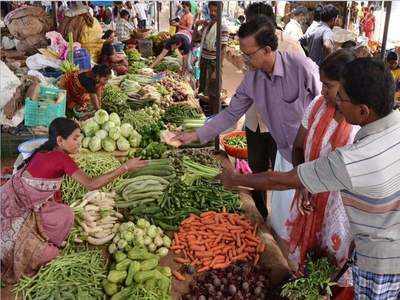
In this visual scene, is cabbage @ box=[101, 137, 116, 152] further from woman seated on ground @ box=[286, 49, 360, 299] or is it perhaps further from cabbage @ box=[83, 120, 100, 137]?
woman seated on ground @ box=[286, 49, 360, 299]

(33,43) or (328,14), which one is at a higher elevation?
(328,14)

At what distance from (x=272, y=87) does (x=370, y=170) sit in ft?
5.70

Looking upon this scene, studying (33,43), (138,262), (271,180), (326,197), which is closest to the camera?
(271,180)

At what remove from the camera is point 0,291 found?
296 centimetres

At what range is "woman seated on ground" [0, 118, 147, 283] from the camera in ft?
10.0

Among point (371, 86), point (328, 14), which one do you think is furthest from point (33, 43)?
point (371, 86)

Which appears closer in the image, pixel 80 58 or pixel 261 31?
pixel 261 31

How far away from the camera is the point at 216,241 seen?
3428 millimetres

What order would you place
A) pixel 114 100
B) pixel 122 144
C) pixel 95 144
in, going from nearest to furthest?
pixel 95 144 → pixel 122 144 → pixel 114 100

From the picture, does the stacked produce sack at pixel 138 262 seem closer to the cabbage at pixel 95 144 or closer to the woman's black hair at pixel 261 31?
the cabbage at pixel 95 144

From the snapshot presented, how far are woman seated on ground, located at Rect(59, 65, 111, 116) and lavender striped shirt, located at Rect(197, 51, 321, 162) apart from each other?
2495 mm

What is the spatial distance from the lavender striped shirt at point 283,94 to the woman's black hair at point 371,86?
151cm

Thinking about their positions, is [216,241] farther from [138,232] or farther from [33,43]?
[33,43]

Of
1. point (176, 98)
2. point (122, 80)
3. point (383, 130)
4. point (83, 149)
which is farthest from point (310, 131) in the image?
point (122, 80)
